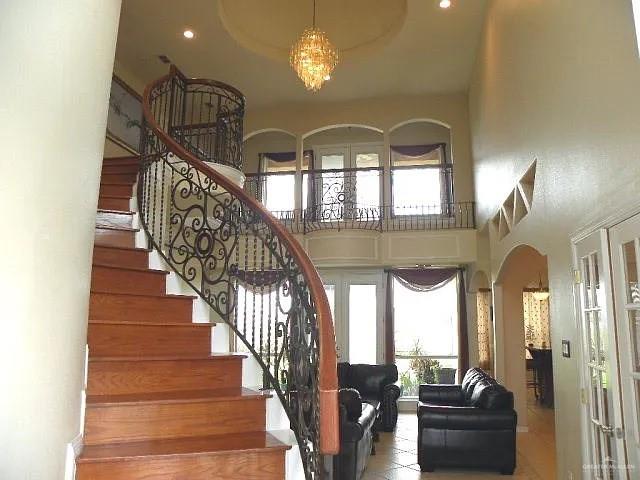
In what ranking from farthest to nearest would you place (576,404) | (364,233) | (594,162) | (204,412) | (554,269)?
1. (364,233)
2. (554,269)
3. (576,404)
4. (594,162)
5. (204,412)

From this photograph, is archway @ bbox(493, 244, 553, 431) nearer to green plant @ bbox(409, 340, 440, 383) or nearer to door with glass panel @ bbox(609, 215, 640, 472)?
green plant @ bbox(409, 340, 440, 383)

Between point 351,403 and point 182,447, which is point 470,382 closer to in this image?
point 351,403

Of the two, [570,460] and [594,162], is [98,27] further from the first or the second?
[570,460]

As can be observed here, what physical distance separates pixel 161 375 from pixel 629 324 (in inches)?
105

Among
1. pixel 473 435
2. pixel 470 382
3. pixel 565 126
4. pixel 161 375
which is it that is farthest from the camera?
pixel 470 382

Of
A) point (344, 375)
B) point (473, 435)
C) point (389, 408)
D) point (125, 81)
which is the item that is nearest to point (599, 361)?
point (473, 435)

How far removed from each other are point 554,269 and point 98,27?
395 centimetres

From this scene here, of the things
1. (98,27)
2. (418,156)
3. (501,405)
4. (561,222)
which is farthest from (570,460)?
(418,156)

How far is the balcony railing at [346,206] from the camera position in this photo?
9.60 m

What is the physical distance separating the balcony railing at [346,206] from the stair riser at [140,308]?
5.92 metres

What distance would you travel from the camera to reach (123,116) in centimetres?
790

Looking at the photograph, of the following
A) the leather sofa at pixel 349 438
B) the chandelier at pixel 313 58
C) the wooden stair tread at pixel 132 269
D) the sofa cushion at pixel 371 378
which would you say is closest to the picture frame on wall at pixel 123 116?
the chandelier at pixel 313 58

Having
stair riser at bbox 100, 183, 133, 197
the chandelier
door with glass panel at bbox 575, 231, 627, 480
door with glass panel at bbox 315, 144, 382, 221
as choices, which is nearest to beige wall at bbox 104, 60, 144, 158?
the chandelier

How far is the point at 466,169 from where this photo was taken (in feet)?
31.7
